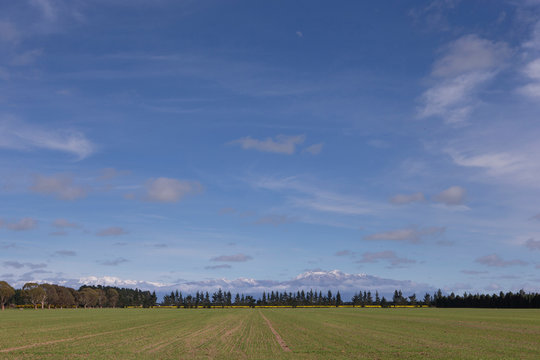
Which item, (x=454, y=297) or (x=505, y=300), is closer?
(x=505, y=300)

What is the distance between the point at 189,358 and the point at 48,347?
447 inches

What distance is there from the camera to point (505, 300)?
163250 millimetres

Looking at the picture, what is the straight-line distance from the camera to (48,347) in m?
29.1

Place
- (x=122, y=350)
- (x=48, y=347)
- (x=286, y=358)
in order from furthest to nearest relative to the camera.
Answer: (x=48, y=347)
(x=122, y=350)
(x=286, y=358)

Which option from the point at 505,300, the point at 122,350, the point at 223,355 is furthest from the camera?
the point at 505,300

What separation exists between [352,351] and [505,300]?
6341 inches

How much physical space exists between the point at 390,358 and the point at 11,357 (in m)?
19.8

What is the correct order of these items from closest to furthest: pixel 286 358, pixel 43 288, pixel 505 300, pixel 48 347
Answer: pixel 286 358 < pixel 48 347 < pixel 505 300 < pixel 43 288

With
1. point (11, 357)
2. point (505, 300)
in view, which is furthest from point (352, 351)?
point (505, 300)

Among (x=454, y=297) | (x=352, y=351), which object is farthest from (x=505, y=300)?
(x=352, y=351)

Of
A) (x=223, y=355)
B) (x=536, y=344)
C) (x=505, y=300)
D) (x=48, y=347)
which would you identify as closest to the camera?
(x=223, y=355)

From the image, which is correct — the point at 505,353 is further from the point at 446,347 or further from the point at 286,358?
the point at 286,358

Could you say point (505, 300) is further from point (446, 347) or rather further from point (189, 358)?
point (189, 358)

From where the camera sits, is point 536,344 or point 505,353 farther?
point 536,344
